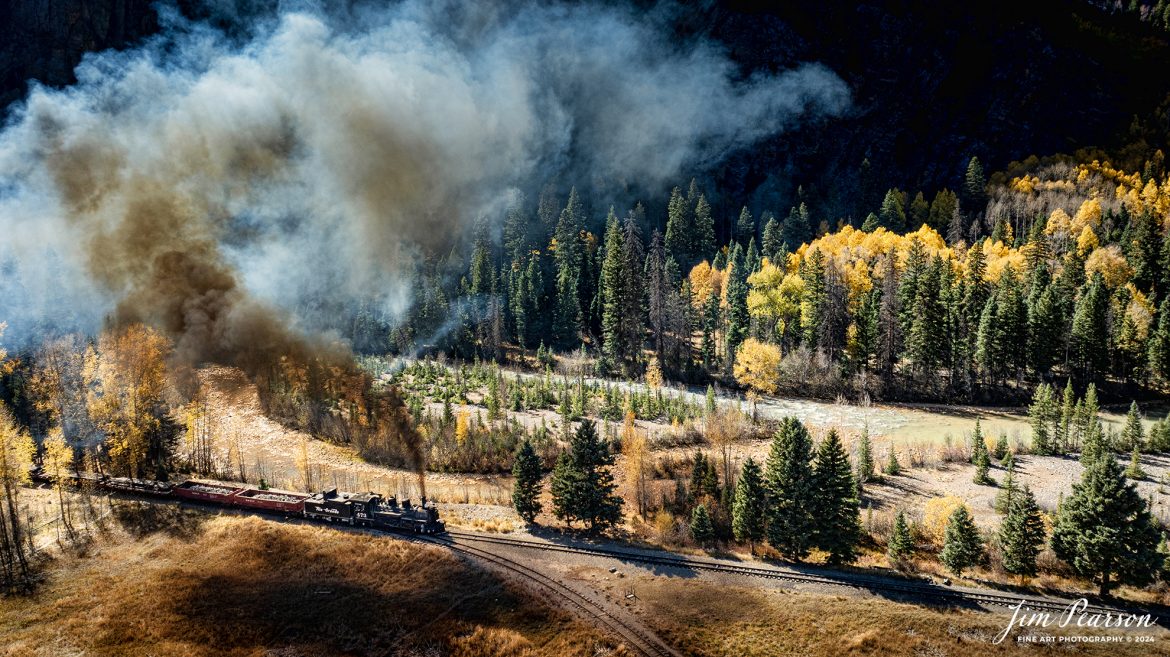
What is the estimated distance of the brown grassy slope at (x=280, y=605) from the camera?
22.7 m

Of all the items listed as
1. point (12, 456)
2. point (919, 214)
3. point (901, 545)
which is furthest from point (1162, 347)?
point (12, 456)

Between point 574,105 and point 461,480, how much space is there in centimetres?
8733

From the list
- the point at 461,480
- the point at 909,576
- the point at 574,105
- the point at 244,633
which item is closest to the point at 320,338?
the point at 461,480

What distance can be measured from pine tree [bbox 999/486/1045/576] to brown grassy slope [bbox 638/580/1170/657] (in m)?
3.91

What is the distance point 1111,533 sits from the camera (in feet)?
82.1

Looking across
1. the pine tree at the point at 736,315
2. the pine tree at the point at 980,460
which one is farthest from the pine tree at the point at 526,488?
the pine tree at the point at 736,315

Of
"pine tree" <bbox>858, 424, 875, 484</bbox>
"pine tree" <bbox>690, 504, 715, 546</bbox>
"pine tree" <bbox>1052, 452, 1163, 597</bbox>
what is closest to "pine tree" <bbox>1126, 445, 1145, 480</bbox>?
"pine tree" <bbox>858, 424, 875, 484</bbox>

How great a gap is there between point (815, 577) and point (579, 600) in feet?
31.4

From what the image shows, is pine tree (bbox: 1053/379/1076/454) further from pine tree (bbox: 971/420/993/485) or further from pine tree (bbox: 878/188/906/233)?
pine tree (bbox: 878/188/906/233)

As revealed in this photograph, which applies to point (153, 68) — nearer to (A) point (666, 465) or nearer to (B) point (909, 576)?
(A) point (666, 465)

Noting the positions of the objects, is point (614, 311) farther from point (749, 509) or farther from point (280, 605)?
point (280, 605)

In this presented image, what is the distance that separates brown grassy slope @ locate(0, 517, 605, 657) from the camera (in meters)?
22.7

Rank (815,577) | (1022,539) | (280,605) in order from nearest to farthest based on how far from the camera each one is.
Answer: (280,605), (815,577), (1022,539)

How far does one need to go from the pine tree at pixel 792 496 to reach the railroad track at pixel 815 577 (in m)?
1.74
